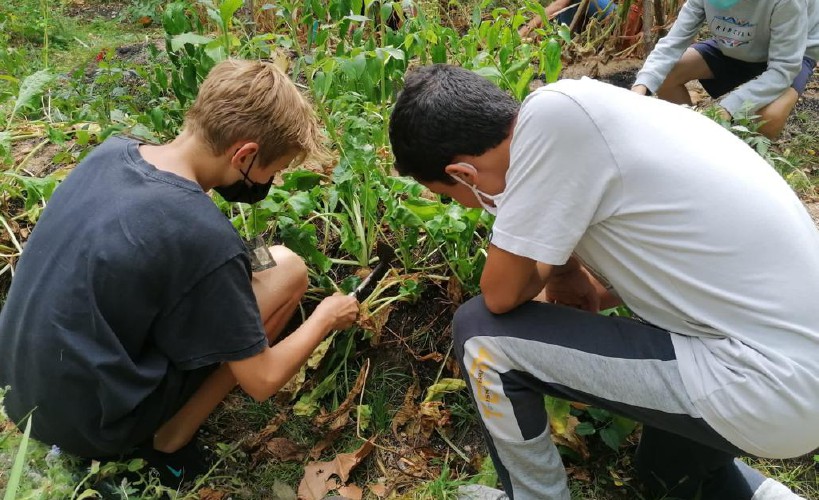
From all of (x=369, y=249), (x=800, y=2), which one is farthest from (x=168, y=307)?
(x=800, y=2)

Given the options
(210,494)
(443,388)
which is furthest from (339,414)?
(210,494)

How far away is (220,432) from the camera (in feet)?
7.16

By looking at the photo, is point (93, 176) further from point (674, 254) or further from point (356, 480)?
point (674, 254)

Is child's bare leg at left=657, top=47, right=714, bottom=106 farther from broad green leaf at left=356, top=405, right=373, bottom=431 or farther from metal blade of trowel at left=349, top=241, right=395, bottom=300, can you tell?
broad green leaf at left=356, top=405, right=373, bottom=431

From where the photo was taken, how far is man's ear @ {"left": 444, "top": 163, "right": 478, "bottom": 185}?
5.15 ft

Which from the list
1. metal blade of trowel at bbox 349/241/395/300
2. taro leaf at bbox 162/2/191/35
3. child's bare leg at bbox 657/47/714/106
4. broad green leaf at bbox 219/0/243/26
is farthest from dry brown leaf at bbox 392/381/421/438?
child's bare leg at bbox 657/47/714/106

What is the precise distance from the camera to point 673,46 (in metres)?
3.43

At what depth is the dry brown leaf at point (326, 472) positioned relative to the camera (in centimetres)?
200

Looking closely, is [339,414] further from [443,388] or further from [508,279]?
[508,279]

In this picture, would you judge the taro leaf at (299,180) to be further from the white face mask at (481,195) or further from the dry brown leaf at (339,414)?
the white face mask at (481,195)

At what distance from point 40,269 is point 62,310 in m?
0.13

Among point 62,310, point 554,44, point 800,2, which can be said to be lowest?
point 62,310

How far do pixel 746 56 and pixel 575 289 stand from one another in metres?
2.14

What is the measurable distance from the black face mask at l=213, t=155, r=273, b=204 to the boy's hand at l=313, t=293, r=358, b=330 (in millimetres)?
349
